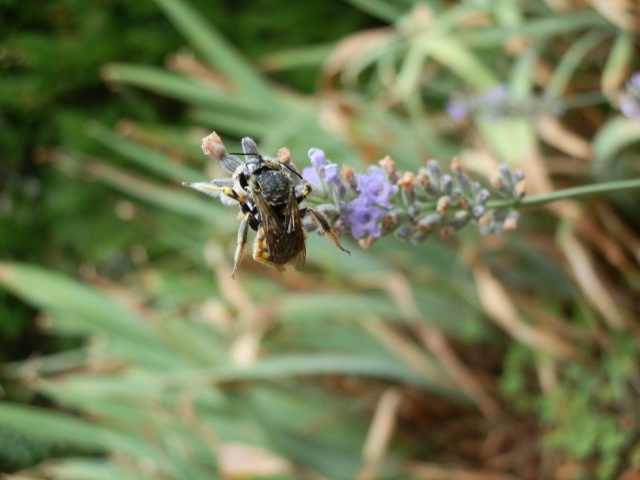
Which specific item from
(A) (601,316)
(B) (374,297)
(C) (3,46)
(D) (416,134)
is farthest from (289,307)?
(C) (3,46)

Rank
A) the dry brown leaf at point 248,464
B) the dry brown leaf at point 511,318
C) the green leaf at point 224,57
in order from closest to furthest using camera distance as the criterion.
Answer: the dry brown leaf at point 248,464 < the dry brown leaf at point 511,318 < the green leaf at point 224,57

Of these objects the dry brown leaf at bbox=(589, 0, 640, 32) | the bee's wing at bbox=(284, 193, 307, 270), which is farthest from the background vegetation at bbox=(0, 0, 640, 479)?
the bee's wing at bbox=(284, 193, 307, 270)

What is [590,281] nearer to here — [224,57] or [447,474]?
[447,474]

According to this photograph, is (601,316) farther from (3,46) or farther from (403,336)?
(3,46)

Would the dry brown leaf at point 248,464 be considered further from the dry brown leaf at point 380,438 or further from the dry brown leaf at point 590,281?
the dry brown leaf at point 590,281

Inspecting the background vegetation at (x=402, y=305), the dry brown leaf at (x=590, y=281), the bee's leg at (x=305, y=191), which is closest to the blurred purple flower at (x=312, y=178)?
the bee's leg at (x=305, y=191)

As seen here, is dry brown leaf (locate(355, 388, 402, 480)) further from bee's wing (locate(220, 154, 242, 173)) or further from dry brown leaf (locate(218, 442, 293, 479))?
bee's wing (locate(220, 154, 242, 173))
